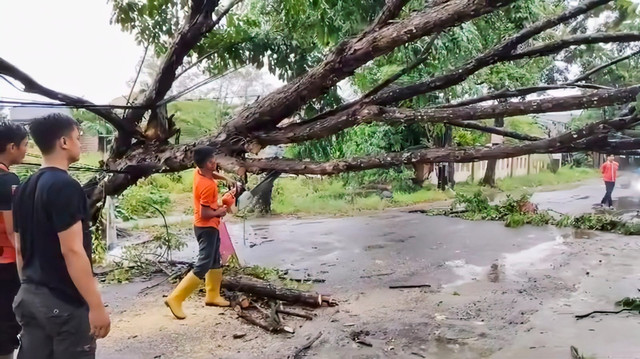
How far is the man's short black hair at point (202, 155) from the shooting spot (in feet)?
17.8

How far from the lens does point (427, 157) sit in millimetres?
4945

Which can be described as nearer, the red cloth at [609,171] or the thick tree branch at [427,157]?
the thick tree branch at [427,157]

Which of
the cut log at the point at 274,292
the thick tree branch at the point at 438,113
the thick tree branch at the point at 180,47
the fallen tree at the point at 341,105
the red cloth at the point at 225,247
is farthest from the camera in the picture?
the red cloth at the point at 225,247

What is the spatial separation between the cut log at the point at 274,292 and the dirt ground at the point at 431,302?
0.18m

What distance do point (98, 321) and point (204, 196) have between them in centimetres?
295

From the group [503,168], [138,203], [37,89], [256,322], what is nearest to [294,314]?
[256,322]

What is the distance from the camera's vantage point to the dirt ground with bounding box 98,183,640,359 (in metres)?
5.12

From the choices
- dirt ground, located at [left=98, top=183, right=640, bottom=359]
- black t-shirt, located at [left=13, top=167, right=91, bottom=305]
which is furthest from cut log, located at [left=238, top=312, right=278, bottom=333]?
black t-shirt, located at [left=13, top=167, right=91, bottom=305]

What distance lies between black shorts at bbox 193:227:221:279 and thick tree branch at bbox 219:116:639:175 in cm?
71

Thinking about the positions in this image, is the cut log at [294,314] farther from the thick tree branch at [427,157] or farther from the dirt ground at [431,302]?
the thick tree branch at [427,157]

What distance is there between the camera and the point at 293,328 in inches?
223

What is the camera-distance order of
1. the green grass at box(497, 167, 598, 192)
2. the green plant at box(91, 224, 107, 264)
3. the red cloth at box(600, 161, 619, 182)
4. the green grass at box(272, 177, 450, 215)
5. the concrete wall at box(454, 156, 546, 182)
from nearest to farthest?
the green plant at box(91, 224, 107, 264)
the red cloth at box(600, 161, 619, 182)
the green grass at box(272, 177, 450, 215)
the green grass at box(497, 167, 598, 192)
the concrete wall at box(454, 156, 546, 182)

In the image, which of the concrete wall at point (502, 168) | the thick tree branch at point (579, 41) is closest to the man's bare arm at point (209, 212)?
the thick tree branch at point (579, 41)

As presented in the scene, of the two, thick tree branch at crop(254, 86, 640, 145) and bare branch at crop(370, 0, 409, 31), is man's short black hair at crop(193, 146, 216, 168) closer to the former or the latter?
thick tree branch at crop(254, 86, 640, 145)
